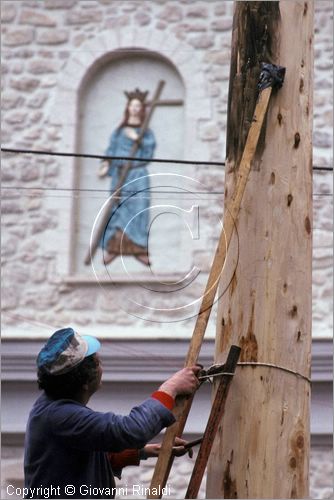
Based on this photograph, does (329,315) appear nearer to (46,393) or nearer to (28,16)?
(28,16)

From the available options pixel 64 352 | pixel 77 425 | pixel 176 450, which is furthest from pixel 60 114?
pixel 77 425

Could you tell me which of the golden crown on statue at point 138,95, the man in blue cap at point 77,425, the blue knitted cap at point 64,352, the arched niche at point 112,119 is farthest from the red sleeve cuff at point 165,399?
the golden crown on statue at point 138,95

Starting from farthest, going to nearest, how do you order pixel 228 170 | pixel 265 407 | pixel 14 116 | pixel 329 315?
1. pixel 14 116
2. pixel 329 315
3. pixel 228 170
4. pixel 265 407

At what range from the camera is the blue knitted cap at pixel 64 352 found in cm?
440

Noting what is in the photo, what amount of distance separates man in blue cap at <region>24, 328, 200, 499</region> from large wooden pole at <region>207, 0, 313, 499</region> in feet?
0.72

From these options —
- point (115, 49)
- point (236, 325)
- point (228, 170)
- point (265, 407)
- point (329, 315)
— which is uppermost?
point (115, 49)

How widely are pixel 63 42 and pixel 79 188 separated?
1533mm

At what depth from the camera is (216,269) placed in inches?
171

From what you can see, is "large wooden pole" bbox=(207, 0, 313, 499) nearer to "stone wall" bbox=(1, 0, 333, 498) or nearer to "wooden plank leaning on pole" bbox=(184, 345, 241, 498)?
"wooden plank leaning on pole" bbox=(184, 345, 241, 498)

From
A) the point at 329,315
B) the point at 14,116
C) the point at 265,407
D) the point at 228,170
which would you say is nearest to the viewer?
the point at 265,407

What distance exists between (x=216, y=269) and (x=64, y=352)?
0.66 meters

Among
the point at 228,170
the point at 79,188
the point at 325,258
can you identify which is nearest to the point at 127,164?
the point at 79,188

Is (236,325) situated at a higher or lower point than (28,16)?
lower

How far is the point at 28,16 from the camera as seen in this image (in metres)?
12.0
